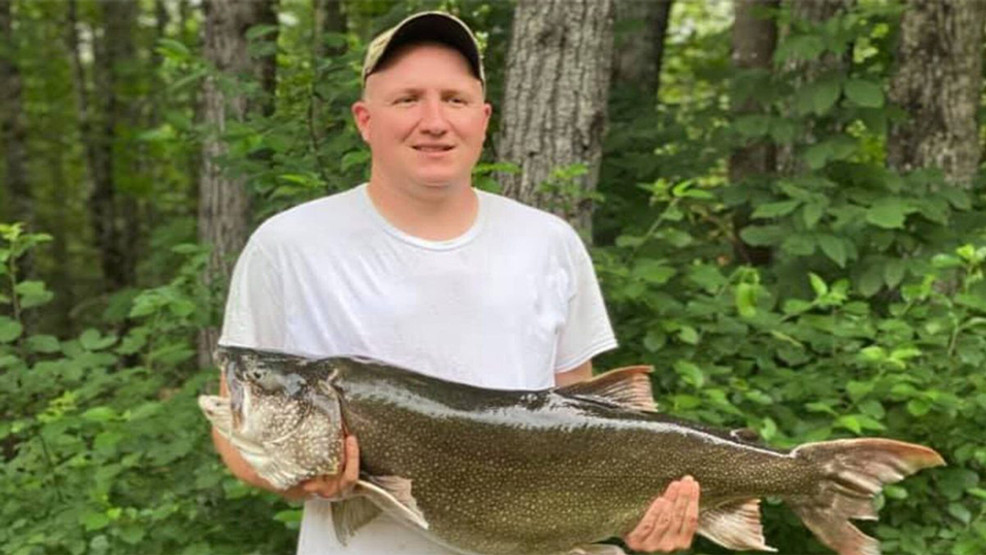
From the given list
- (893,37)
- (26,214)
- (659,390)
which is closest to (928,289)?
(659,390)

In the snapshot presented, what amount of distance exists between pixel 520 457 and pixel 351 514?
0.33 metres

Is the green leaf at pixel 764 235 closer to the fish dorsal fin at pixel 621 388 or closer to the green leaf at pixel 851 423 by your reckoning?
the green leaf at pixel 851 423

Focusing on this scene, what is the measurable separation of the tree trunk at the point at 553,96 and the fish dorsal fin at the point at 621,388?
8.56 feet

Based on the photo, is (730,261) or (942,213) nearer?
(942,213)

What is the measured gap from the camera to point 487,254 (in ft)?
7.45

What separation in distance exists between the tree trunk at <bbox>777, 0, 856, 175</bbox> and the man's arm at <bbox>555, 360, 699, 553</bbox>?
4.05 metres

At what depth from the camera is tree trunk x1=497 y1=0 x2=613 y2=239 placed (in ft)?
16.2

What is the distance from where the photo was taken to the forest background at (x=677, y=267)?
451cm

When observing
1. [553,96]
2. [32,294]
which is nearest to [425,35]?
[553,96]

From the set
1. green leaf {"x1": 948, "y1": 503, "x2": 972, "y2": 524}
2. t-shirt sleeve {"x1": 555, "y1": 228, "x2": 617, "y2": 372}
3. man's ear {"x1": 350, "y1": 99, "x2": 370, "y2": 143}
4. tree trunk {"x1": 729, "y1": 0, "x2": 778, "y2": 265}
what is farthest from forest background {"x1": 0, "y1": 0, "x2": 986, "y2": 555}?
man's ear {"x1": 350, "y1": 99, "x2": 370, "y2": 143}

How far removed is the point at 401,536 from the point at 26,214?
11556 mm

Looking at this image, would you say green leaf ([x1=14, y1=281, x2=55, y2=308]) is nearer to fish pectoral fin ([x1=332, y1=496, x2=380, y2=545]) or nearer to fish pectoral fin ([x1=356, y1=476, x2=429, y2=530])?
fish pectoral fin ([x1=332, y1=496, x2=380, y2=545])

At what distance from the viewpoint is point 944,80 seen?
5.96 m

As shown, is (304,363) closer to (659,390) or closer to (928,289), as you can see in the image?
(659,390)
